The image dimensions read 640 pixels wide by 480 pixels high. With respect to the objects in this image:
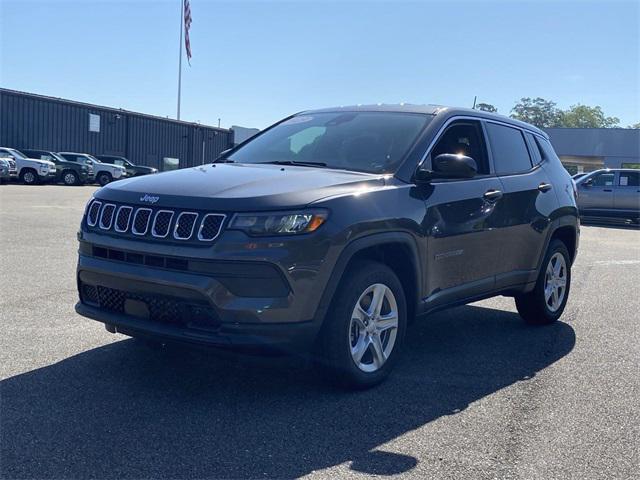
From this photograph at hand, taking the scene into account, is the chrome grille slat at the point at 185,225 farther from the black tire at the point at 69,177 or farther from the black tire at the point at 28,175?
the black tire at the point at 69,177

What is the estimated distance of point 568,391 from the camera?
488 centimetres

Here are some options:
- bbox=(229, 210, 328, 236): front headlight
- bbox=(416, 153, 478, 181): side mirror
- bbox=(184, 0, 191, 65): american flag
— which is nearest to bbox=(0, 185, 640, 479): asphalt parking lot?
bbox=(229, 210, 328, 236): front headlight

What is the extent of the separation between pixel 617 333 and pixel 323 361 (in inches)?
142

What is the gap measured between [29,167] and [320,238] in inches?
1120

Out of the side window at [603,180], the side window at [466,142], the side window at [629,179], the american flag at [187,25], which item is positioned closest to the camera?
the side window at [466,142]

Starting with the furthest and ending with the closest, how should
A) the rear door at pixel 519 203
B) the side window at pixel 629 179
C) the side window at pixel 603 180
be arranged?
1. the side window at pixel 603 180
2. the side window at pixel 629 179
3. the rear door at pixel 519 203

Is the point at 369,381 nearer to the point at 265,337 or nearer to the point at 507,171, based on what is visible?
the point at 265,337

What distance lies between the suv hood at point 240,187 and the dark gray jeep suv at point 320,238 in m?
0.01

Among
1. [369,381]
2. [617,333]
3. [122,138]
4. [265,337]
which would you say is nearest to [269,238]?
[265,337]

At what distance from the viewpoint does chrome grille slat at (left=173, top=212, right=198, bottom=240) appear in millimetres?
4043

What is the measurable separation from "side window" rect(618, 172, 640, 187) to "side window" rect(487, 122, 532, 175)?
17578 mm

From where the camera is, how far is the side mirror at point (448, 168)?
4938 millimetres

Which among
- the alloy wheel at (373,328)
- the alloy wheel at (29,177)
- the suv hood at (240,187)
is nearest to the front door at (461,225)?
the alloy wheel at (373,328)

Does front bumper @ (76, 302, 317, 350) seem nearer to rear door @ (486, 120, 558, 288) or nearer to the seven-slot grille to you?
the seven-slot grille
